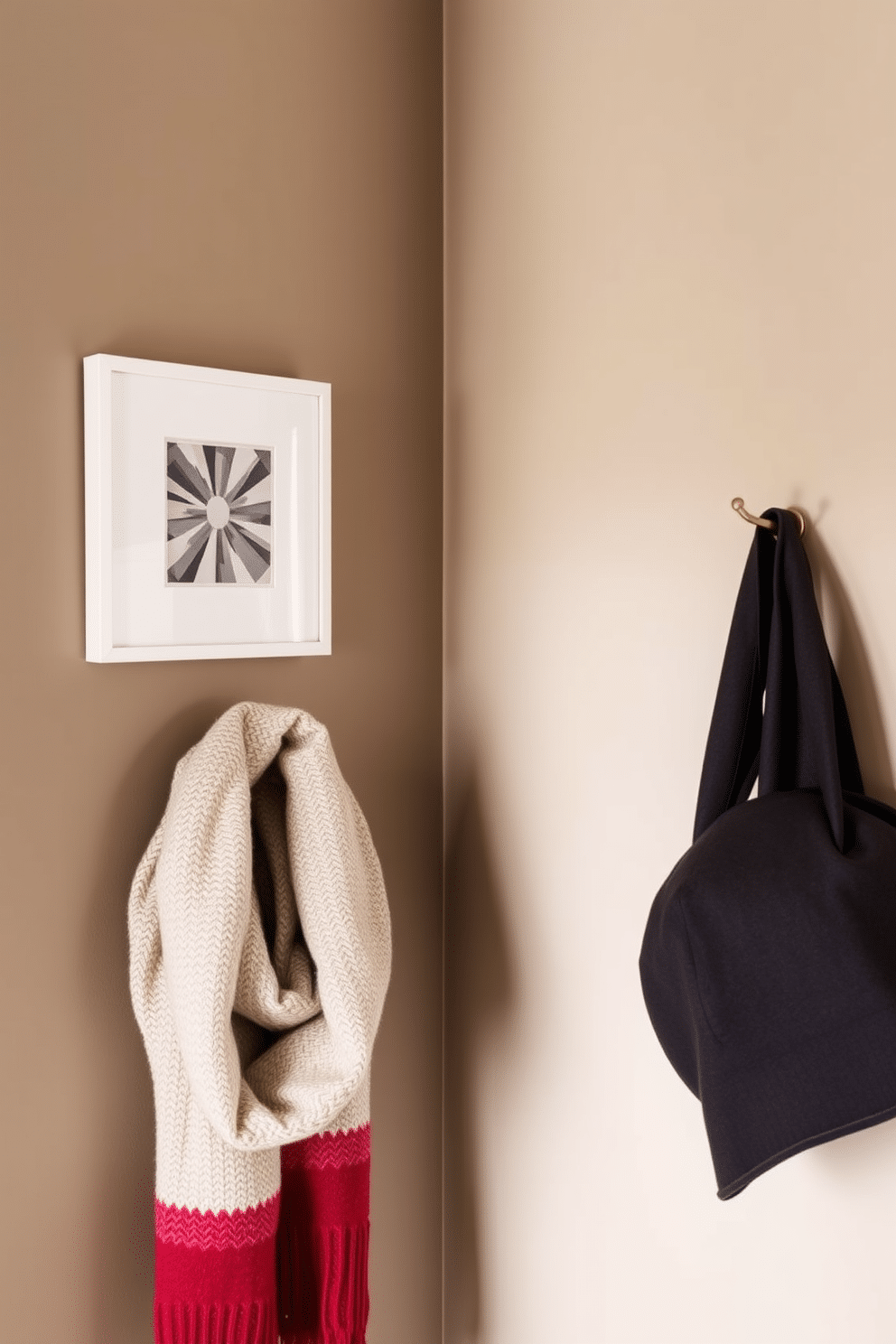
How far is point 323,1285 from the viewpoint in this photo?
117cm

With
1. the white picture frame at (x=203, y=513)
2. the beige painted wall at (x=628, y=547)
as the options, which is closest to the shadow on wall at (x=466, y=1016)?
the beige painted wall at (x=628, y=547)

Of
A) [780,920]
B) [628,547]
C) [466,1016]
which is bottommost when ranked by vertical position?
[466,1016]

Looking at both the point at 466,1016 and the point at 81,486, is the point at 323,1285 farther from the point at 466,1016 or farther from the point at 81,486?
the point at 81,486

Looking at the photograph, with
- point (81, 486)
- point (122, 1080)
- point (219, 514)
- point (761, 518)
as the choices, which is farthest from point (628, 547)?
point (122, 1080)

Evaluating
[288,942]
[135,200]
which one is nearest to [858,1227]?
[288,942]

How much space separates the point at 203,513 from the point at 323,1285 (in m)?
0.75

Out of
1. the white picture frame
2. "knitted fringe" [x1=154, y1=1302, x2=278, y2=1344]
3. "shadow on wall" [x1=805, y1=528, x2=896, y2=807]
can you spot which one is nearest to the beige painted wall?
"shadow on wall" [x1=805, y1=528, x2=896, y2=807]

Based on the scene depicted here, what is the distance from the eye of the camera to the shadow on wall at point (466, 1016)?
1.39 m

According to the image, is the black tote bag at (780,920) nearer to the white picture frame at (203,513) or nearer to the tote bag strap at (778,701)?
the tote bag strap at (778,701)

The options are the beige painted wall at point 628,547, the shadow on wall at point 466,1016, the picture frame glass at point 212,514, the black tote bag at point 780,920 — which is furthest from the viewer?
the shadow on wall at point 466,1016

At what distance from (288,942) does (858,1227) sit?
1.83 ft

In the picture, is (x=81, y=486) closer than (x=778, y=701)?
No

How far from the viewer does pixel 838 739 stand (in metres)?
1.01

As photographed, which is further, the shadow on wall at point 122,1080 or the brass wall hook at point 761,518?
the shadow on wall at point 122,1080
